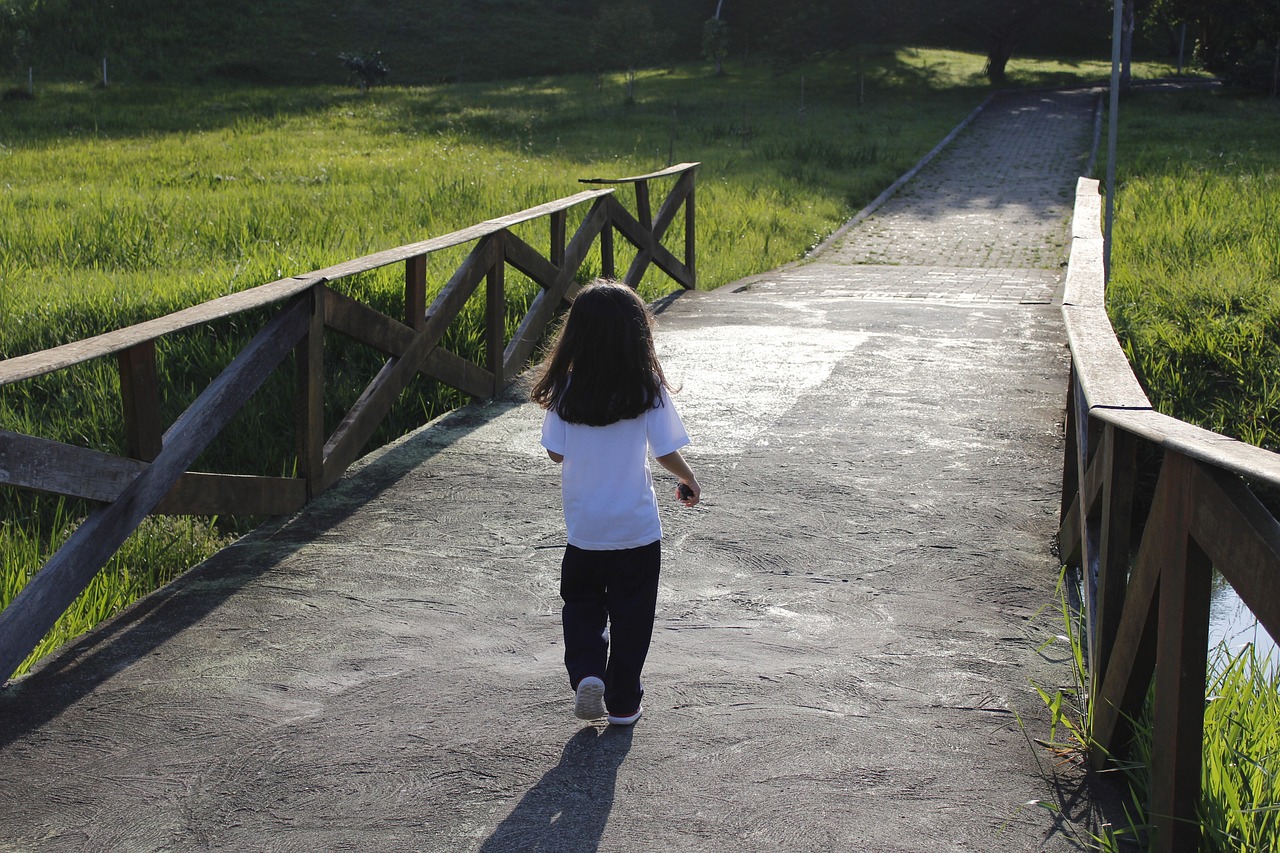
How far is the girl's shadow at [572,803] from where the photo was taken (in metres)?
2.73

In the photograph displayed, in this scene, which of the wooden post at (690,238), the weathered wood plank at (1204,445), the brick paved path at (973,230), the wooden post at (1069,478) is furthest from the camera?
the brick paved path at (973,230)

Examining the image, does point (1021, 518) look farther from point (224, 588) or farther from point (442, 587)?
point (224, 588)

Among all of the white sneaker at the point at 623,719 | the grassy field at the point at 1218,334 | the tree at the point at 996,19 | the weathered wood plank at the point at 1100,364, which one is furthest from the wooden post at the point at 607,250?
the tree at the point at 996,19

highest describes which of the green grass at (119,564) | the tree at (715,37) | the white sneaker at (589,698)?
the tree at (715,37)

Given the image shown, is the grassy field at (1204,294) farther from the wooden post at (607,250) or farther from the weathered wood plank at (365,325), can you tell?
the weathered wood plank at (365,325)

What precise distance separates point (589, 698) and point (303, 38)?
5047 cm

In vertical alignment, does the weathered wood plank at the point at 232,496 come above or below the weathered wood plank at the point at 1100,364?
below

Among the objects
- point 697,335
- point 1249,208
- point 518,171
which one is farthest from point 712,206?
point 697,335

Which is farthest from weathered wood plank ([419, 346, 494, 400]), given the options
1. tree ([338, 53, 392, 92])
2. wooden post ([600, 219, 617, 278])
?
tree ([338, 53, 392, 92])

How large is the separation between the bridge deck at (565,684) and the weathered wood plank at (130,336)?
92 cm

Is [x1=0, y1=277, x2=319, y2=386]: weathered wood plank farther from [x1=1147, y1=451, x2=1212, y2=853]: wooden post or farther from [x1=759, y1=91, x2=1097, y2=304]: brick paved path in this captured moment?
[x1=759, y1=91, x2=1097, y2=304]: brick paved path

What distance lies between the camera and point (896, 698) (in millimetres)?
3428

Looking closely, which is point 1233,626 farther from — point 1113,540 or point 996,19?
point 996,19

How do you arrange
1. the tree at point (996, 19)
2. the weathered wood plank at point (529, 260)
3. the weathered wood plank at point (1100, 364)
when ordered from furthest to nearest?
the tree at point (996, 19)
the weathered wood plank at point (529, 260)
the weathered wood plank at point (1100, 364)
